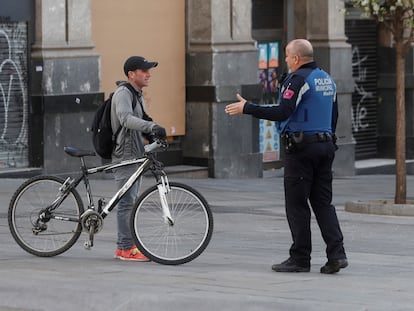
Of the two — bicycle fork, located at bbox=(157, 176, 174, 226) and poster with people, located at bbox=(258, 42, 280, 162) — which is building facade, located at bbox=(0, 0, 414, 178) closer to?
poster with people, located at bbox=(258, 42, 280, 162)

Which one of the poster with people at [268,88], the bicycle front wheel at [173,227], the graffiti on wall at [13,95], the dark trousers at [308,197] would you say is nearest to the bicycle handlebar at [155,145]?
Answer: the bicycle front wheel at [173,227]

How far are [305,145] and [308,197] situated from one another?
0.41 metres

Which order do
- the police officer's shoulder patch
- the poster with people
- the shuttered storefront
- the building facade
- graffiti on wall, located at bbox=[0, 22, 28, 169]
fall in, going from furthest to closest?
the shuttered storefront
the poster with people
the building facade
graffiti on wall, located at bbox=[0, 22, 28, 169]
the police officer's shoulder patch

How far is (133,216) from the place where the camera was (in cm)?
992

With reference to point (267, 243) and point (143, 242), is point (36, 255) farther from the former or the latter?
point (267, 243)

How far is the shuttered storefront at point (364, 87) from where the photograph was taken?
24297 mm

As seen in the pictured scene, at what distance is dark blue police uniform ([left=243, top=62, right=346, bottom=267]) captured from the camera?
9.55 m

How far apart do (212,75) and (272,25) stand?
254 centimetres

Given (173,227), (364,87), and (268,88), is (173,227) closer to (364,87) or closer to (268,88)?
(268,88)

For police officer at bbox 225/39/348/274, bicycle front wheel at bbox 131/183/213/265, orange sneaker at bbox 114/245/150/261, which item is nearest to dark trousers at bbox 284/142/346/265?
police officer at bbox 225/39/348/274

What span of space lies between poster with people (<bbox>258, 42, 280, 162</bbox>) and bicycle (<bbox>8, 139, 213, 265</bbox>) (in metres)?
11.4

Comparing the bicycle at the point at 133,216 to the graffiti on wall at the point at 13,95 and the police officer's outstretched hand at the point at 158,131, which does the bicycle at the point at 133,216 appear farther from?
the graffiti on wall at the point at 13,95

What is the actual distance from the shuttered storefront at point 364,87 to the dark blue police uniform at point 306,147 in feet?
47.7

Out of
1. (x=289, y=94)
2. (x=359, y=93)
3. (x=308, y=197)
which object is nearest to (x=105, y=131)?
(x=289, y=94)
